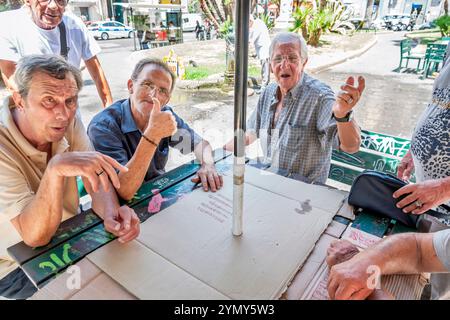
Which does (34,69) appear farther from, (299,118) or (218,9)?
(218,9)

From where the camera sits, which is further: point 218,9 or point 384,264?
point 218,9

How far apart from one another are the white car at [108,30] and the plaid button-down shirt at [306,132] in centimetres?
2293

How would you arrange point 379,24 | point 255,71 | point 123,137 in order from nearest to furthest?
point 123,137 < point 255,71 < point 379,24

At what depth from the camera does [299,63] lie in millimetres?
2002

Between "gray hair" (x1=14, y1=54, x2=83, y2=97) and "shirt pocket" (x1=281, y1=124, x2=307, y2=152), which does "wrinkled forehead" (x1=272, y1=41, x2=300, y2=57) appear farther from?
"gray hair" (x1=14, y1=54, x2=83, y2=97)

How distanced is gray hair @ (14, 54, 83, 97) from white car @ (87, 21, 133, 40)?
75.7 feet

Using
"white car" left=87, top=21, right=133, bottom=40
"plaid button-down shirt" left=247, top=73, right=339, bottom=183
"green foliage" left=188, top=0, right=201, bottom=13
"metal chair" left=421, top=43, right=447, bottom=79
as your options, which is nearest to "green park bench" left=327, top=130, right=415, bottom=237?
"plaid button-down shirt" left=247, top=73, right=339, bottom=183

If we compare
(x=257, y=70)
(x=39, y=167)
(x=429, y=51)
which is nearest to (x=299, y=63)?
(x=39, y=167)

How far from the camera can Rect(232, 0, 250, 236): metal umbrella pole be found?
0.82 metres

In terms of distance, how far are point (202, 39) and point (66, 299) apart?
69.4 feet

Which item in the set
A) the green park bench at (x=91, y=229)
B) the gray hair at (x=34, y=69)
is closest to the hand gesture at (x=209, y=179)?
the green park bench at (x=91, y=229)

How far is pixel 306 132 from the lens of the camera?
195 centimetres

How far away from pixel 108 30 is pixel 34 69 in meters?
23.7

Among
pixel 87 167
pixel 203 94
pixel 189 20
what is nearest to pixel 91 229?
pixel 87 167
